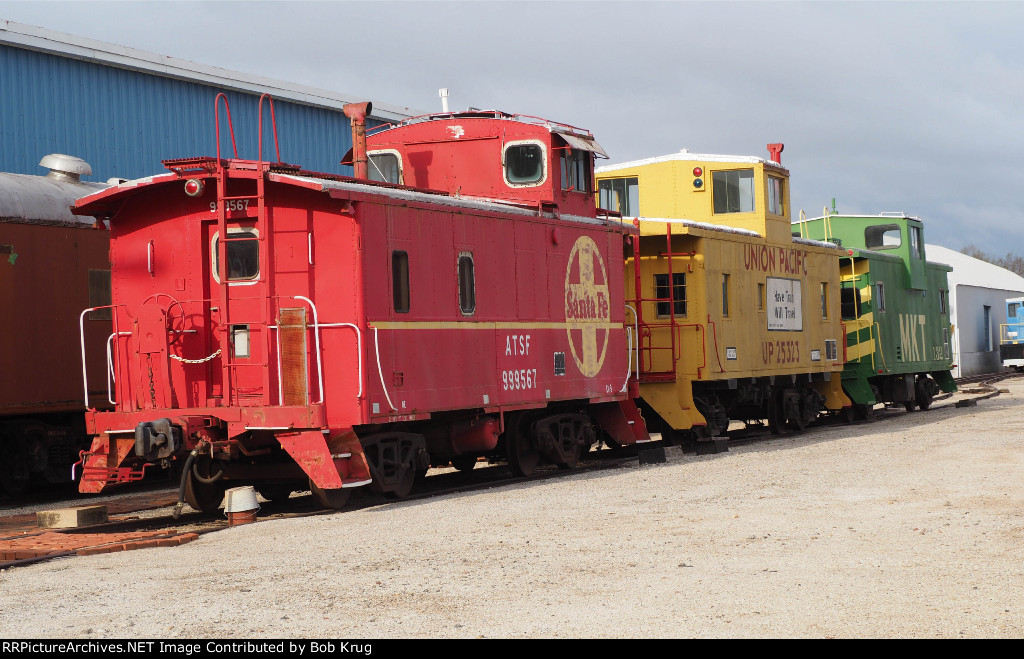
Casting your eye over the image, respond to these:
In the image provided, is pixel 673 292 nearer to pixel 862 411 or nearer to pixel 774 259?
pixel 774 259

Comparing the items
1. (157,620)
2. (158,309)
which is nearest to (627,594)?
(157,620)

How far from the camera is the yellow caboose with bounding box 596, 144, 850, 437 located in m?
17.9

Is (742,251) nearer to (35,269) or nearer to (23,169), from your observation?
(35,269)

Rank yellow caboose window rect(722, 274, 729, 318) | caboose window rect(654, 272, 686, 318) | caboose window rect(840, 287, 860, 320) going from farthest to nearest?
caboose window rect(840, 287, 860, 320), yellow caboose window rect(722, 274, 729, 318), caboose window rect(654, 272, 686, 318)

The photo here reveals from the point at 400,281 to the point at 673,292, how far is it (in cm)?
681

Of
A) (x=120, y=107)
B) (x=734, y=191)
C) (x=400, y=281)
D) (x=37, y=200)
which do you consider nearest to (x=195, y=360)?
(x=400, y=281)

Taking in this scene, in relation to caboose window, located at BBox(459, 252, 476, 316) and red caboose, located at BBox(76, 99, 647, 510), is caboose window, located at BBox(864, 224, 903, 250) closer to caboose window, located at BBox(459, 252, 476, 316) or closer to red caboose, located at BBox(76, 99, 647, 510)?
red caboose, located at BBox(76, 99, 647, 510)

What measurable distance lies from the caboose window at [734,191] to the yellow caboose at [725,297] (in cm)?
2

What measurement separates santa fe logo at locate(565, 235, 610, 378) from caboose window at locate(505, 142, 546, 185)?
41.8 inches

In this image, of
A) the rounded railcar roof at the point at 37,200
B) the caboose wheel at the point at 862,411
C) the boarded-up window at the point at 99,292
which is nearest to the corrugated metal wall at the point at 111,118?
the rounded railcar roof at the point at 37,200

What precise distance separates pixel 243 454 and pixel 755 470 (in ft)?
18.9

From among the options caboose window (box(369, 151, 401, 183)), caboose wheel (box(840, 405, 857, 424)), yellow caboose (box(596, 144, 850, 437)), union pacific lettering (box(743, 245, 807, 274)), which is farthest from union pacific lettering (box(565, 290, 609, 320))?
caboose wheel (box(840, 405, 857, 424))

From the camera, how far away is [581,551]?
8688 millimetres

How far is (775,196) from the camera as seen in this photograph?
20641 mm
